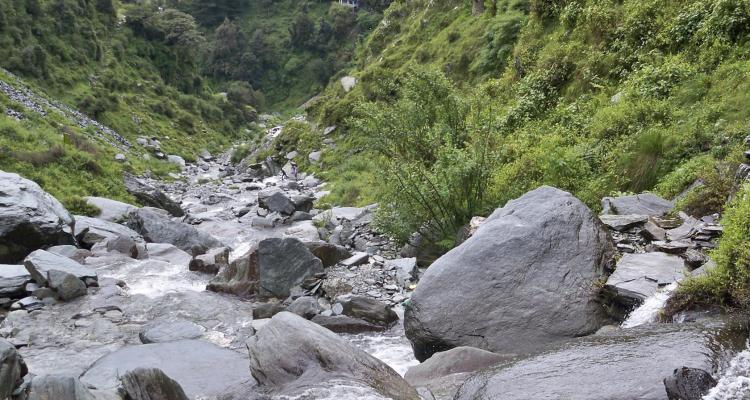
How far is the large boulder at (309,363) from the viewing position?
6.85 meters

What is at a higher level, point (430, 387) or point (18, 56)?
point (18, 56)

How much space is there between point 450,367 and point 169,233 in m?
13.6

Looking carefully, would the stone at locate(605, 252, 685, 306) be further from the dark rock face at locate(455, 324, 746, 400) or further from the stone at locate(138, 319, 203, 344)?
the stone at locate(138, 319, 203, 344)

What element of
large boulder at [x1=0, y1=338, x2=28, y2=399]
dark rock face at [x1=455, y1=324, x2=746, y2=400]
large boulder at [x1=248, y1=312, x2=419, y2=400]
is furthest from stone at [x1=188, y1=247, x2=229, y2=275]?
dark rock face at [x1=455, y1=324, x2=746, y2=400]

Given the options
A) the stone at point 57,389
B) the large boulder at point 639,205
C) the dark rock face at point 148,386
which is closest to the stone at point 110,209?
the dark rock face at point 148,386

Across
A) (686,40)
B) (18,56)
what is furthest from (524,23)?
(18,56)

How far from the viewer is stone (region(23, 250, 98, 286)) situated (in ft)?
42.0

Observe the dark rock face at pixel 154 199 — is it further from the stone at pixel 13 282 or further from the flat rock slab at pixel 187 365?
the flat rock slab at pixel 187 365

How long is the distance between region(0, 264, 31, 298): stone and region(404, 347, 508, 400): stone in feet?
30.3

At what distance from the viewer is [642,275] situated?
26.5 feet

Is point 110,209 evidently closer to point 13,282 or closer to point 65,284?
point 13,282

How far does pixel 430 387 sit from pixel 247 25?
112301mm

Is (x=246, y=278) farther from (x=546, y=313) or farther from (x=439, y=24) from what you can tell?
(x=439, y=24)

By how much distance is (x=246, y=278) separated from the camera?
13.7 metres
